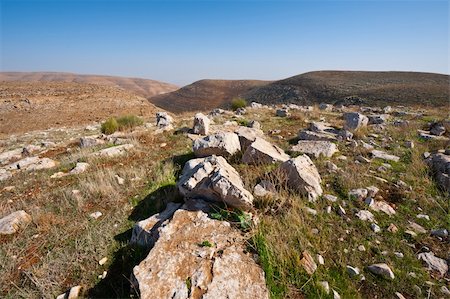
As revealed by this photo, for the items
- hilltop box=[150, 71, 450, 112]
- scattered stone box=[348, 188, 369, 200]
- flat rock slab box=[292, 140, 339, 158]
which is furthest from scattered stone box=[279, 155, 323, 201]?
hilltop box=[150, 71, 450, 112]

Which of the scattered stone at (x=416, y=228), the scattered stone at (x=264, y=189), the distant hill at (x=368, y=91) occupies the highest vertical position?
the distant hill at (x=368, y=91)

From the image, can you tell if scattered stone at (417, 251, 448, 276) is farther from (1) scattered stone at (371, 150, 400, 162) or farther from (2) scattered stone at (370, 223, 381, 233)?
(1) scattered stone at (371, 150, 400, 162)

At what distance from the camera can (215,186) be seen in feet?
10.6

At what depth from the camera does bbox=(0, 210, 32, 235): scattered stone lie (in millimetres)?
3461

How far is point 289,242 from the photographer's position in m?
2.94

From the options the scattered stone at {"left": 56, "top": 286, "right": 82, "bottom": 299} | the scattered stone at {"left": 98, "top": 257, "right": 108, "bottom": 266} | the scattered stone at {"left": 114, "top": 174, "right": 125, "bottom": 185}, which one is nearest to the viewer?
the scattered stone at {"left": 56, "top": 286, "right": 82, "bottom": 299}

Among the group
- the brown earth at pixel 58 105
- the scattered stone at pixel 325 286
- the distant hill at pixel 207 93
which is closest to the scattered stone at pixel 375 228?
the scattered stone at pixel 325 286

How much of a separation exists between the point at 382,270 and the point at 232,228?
1.61 m

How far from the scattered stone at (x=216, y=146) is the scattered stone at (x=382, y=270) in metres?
3.11

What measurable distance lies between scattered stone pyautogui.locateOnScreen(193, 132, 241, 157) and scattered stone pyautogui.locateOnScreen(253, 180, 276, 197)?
1375 millimetres

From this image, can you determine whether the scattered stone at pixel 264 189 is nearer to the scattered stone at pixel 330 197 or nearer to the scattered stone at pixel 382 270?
the scattered stone at pixel 330 197

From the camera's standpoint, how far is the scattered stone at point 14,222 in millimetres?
3461

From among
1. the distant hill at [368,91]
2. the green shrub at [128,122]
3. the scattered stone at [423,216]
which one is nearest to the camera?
the scattered stone at [423,216]

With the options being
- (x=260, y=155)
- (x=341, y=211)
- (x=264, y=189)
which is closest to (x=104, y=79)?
(x=260, y=155)
